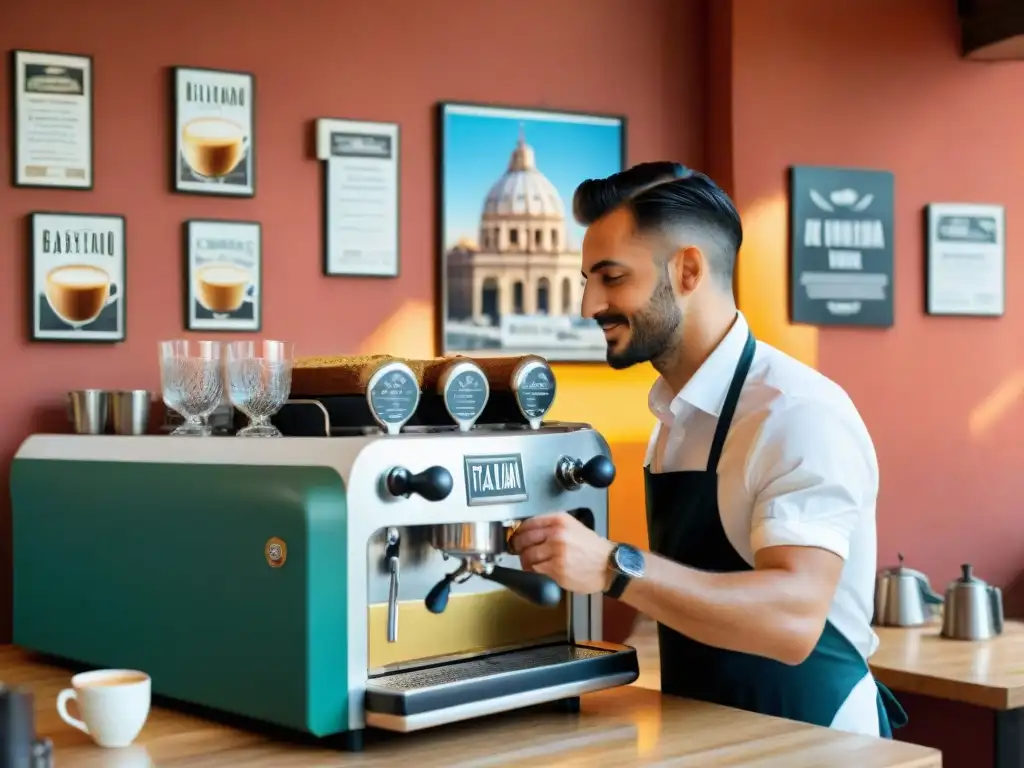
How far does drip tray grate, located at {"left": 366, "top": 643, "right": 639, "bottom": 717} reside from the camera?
1424 mm

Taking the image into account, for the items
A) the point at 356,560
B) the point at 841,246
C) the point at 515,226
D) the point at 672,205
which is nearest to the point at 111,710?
the point at 356,560

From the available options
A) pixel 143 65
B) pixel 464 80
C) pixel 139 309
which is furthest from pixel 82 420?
pixel 464 80

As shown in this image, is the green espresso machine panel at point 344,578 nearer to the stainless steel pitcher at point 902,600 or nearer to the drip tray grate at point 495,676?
the drip tray grate at point 495,676

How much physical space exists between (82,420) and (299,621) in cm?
92

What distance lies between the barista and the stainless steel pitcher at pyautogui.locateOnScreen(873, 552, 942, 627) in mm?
1155

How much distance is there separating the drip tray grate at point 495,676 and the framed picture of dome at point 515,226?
120 centimetres

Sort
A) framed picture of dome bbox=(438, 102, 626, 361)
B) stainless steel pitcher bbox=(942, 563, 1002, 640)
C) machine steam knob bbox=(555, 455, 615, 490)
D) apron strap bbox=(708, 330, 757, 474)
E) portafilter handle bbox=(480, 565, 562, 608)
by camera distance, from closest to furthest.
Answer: portafilter handle bbox=(480, 565, 562, 608) < machine steam knob bbox=(555, 455, 615, 490) < apron strap bbox=(708, 330, 757, 474) < framed picture of dome bbox=(438, 102, 626, 361) < stainless steel pitcher bbox=(942, 563, 1002, 640)

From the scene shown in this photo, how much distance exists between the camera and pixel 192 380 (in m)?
1.91

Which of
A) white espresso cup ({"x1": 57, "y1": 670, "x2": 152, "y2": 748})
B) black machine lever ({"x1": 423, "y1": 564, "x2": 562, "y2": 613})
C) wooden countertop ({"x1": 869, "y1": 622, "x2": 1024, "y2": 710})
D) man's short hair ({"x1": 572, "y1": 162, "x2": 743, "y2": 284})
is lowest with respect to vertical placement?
wooden countertop ({"x1": 869, "y1": 622, "x2": 1024, "y2": 710})

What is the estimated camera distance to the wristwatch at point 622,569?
1.52 meters

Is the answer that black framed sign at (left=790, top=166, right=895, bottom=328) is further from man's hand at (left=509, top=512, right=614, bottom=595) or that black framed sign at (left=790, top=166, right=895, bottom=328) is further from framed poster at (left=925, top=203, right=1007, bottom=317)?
man's hand at (left=509, top=512, right=614, bottom=595)

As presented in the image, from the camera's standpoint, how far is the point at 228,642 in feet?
5.04

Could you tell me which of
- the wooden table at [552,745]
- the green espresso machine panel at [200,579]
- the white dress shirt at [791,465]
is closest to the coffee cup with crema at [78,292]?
the green espresso machine panel at [200,579]

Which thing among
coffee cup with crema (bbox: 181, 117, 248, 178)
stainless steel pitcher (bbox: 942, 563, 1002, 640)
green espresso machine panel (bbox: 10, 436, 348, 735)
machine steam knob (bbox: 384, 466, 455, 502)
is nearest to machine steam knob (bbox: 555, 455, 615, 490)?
machine steam knob (bbox: 384, 466, 455, 502)
